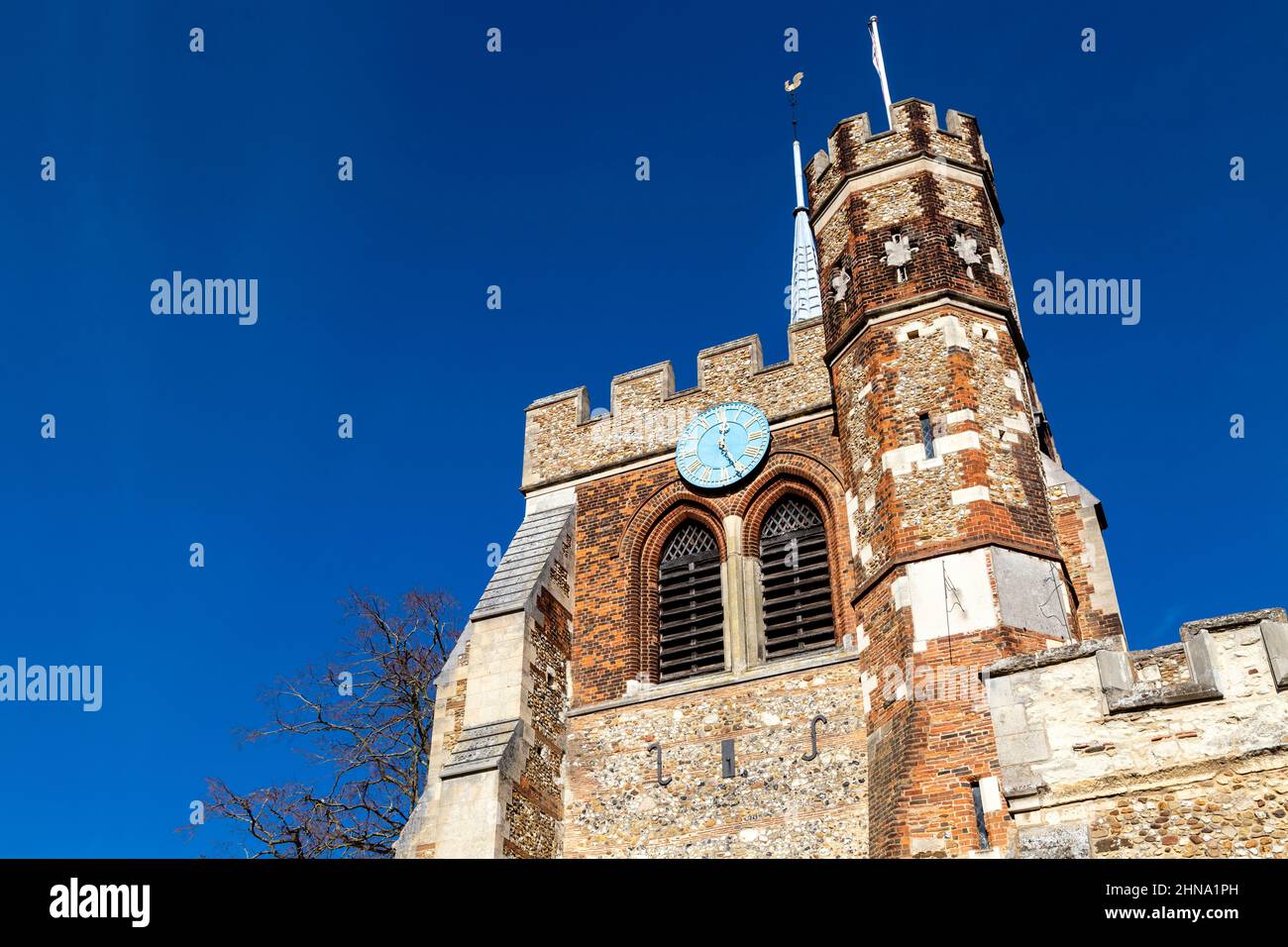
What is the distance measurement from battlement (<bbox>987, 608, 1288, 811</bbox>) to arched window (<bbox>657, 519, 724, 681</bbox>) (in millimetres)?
7160

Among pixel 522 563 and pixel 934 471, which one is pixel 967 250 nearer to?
pixel 934 471

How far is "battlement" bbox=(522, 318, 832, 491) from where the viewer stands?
18156 millimetres

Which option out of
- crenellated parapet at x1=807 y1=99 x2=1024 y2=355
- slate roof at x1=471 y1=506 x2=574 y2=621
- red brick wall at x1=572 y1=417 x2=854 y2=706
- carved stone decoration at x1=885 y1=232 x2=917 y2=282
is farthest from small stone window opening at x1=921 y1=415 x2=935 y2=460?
slate roof at x1=471 y1=506 x2=574 y2=621

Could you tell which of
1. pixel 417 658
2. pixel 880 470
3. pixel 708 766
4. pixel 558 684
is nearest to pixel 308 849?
pixel 417 658

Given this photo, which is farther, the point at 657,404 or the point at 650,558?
the point at 657,404

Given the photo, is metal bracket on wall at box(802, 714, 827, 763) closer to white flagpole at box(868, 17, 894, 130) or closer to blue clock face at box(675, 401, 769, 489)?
blue clock face at box(675, 401, 769, 489)

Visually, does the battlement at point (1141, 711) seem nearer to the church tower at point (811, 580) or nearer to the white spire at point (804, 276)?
the church tower at point (811, 580)

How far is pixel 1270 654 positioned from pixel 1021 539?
15.3 ft

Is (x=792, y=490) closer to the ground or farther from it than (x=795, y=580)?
farther from it

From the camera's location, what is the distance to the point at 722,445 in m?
18.1

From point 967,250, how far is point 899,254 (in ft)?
3.01

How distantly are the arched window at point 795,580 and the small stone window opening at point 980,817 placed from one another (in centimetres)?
431

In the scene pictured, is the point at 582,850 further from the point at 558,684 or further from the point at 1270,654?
the point at 1270,654

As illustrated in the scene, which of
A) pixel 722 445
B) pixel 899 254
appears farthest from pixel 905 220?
pixel 722 445
